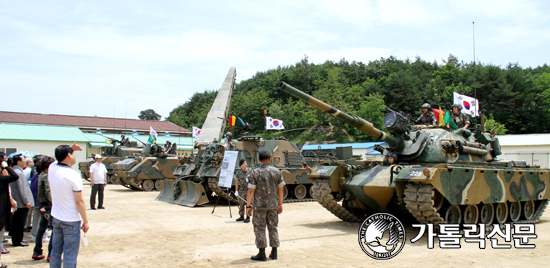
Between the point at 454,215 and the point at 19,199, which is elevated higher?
the point at 19,199

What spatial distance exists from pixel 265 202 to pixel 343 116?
9.51 ft

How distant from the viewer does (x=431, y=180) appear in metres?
8.56

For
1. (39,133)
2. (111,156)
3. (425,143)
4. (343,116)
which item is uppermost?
(39,133)

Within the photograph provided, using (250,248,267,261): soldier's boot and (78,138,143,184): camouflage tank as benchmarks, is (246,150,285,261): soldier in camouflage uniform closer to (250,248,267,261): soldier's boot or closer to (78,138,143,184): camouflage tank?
(250,248,267,261): soldier's boot

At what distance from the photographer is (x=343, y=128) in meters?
48.5

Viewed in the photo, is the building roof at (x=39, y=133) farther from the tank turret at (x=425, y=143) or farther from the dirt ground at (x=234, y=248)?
the tank turret at (x=425, y=143)

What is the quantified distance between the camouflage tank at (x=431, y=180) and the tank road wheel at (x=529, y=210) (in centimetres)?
4

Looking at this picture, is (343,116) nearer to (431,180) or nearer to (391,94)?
(431,180)

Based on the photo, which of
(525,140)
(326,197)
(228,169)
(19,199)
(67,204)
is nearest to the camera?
(67,204)

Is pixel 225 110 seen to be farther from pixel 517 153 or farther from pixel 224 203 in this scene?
pixel 517 153

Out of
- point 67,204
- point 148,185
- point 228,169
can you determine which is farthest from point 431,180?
point 148,185

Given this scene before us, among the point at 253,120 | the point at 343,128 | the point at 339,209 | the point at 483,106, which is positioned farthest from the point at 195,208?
the point at 253,120

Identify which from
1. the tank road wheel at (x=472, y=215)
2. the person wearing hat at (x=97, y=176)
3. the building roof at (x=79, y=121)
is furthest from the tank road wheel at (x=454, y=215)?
the building roof at (x=79, y=121)

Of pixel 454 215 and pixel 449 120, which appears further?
pixel 449 120
